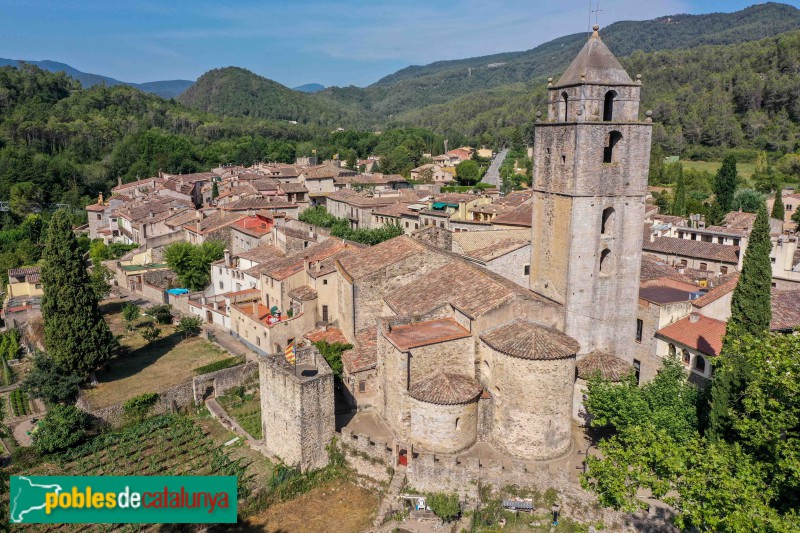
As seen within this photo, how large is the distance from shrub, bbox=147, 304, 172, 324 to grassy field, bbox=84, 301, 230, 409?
0.65m

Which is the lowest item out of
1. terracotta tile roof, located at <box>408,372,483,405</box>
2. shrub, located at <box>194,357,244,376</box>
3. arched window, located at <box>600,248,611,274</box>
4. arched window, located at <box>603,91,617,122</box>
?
shrub, located at <box>194,357,244,376</box>

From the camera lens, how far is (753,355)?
16.2m

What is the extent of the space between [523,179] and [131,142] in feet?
261

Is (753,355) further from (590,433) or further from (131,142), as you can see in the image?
(131,142)

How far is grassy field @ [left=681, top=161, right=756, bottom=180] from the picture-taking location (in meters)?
100

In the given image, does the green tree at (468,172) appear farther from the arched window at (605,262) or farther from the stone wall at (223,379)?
the arched window at (605,262)

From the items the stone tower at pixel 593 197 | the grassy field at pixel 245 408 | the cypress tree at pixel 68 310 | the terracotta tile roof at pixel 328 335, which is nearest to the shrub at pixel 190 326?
the cypress tree at pixel 68 310

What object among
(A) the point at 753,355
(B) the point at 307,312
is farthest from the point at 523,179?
(A) the point at 753,355

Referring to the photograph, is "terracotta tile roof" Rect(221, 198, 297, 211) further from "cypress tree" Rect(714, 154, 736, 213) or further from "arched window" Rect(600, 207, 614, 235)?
"cypress tree" Rect(714, 154, 736, 213)

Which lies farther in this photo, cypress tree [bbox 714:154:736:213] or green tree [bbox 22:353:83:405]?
cypress tree [bbox 714:154:736:213]

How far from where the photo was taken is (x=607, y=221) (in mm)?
Result: 26578

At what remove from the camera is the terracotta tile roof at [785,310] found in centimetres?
2831

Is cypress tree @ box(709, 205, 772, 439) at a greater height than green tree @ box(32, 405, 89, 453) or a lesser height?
greater

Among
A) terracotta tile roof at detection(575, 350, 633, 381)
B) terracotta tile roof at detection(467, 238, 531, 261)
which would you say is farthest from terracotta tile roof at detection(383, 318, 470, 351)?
terracotta tile roof at detection(467, 238, 531, 261)
